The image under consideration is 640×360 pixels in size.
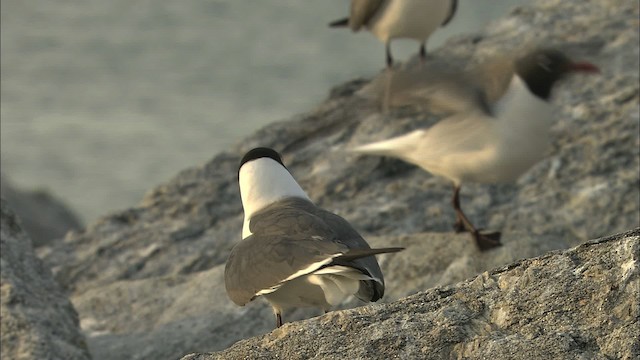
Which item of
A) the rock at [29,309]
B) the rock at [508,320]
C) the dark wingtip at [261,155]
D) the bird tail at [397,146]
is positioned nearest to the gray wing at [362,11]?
the bird tail at [397,146]

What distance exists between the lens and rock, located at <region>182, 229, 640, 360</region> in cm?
372

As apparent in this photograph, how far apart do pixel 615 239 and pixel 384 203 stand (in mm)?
4484

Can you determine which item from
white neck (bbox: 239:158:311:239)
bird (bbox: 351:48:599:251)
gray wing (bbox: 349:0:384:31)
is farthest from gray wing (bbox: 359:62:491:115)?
gray wing (bbox: 349:0:384:31)

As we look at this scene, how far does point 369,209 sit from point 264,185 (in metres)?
1.81

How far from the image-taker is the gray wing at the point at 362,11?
11805mm

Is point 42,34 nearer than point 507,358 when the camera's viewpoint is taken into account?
No

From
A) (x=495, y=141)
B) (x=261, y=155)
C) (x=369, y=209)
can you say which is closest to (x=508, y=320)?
(x=261, y=155)

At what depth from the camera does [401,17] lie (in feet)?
38.2

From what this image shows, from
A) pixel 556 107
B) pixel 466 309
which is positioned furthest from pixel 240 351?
pixel 556 107

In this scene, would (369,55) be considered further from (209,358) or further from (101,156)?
(209,358)

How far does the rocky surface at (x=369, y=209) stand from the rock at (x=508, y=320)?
275cm

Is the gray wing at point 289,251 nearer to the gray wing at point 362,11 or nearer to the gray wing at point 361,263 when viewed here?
the gray wing at point 361,263

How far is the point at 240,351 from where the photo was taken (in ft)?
13.0

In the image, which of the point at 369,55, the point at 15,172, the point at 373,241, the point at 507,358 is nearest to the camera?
the point at 507,358
